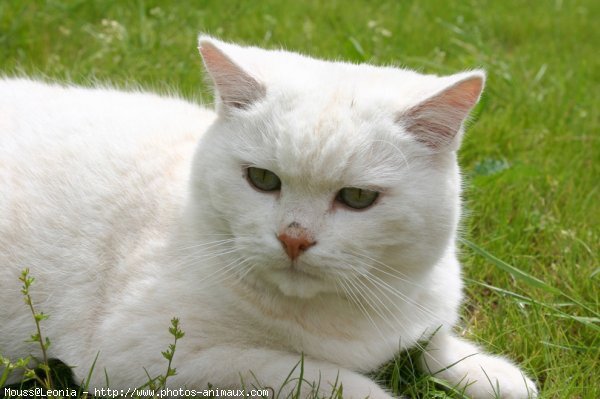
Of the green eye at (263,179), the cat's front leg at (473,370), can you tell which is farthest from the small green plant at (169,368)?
the cat's front leg at (473,370)

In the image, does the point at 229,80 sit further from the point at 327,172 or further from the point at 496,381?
the point at 496,381

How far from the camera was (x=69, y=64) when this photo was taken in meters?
4.79

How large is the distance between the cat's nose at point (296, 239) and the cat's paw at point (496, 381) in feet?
→ 2.88

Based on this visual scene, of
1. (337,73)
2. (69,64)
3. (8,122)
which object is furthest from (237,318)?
(69,64)

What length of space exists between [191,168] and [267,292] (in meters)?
0.49

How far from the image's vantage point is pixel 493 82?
507cm

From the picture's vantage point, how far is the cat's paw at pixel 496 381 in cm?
278

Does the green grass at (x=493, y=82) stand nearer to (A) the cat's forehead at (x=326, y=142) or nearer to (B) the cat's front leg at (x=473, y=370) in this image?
(B) the cat's front leg at (x=473, y=370)

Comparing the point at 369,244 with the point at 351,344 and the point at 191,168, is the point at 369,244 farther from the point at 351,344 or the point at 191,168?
the point at 191,168

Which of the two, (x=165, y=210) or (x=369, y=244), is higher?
(x=369, y=244)

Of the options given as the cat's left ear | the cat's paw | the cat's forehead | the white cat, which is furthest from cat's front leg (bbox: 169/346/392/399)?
the cat's left ear

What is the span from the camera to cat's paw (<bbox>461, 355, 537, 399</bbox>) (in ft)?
9.11

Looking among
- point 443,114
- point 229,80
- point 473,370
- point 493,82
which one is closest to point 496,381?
point 473,370

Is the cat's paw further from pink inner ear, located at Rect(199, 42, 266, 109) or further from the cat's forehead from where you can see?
pink inner ear, located at Rect(199, 42, 266, 109)
